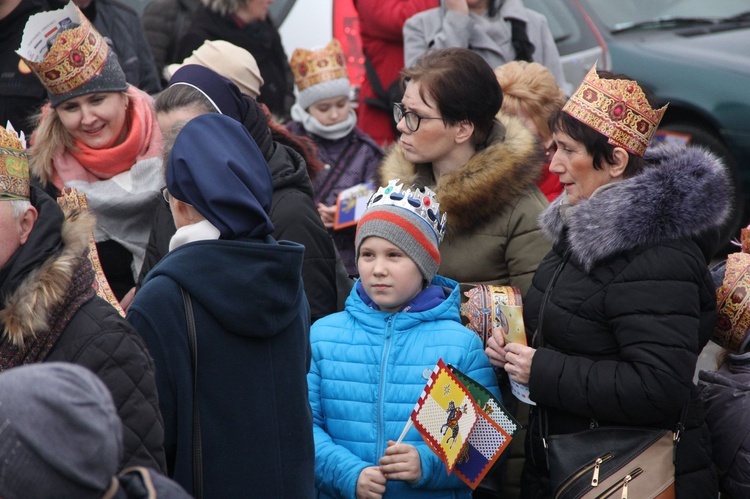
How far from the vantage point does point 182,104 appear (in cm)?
398

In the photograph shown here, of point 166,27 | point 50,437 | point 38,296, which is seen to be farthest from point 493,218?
point 166,27

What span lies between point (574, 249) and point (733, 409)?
78cm

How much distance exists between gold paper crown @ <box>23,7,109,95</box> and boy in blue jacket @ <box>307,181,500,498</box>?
4.55 ft

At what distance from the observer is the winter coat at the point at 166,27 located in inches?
270

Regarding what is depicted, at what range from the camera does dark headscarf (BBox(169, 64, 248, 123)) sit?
4.00 m

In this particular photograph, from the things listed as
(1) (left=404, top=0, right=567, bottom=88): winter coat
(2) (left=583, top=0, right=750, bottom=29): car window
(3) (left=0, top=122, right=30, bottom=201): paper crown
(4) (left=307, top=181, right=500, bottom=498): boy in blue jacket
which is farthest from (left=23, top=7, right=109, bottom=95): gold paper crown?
(2) (left=583, top=0, right=750, bottom=29): car window

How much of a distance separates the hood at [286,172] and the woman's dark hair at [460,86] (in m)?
0.61

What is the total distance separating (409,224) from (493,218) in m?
0.48

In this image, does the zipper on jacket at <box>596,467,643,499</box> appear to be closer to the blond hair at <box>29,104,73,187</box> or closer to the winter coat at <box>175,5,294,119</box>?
the blond hair at <box>29,104,73,187</box>

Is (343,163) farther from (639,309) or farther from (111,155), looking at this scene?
(639,309)

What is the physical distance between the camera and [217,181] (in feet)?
9.12

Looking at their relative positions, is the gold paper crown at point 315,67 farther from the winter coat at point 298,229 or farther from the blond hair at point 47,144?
the winter coat at point 298,229

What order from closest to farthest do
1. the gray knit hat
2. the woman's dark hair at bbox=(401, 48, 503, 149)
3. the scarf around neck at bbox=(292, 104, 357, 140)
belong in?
the gray knit hat → the woman's dark hair at bbox=(401, 48, 503, 149) → the scarf around neck at bbox=(292, 104, 357, 140)

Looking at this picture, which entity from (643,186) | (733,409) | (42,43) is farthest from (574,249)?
(42,43)
